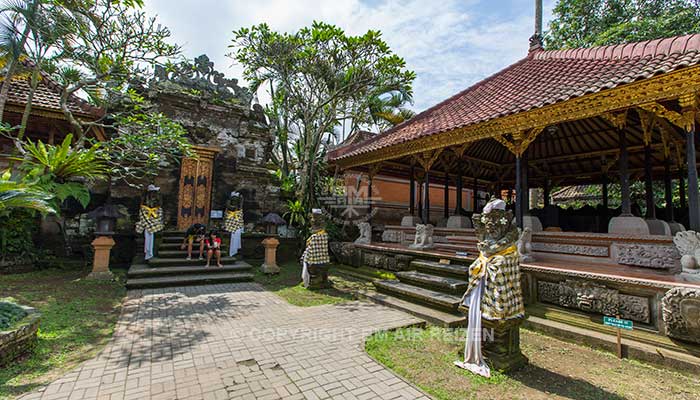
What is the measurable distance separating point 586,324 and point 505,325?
1.89m

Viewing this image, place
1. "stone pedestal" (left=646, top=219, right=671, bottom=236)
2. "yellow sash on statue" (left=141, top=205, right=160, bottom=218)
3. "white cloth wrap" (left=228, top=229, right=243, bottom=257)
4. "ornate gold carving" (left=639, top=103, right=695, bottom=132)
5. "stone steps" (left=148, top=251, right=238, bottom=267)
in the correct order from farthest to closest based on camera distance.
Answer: "white cloth wrap" (left=228, top=229, right=243, bottom=257) < "yellow sash on statue" (left=141, top=205, right=160, bottom=218) < "stone steps" (left=148, top=251, right=238, bottom=267) < "stone pedestal" (left=646, top=219, right=671, bottom=236) < "ornate gold carving" (left=639, top=103, right=695, bottom=132)

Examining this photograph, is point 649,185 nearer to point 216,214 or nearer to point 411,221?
point 411,221

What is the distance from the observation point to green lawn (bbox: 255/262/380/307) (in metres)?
6.20

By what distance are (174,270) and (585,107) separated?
9021 millimetres

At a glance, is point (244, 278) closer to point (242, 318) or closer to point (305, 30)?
point (242, 318)

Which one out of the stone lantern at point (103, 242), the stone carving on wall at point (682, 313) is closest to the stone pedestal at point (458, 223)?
the stone carving on wall at point (682, 313)

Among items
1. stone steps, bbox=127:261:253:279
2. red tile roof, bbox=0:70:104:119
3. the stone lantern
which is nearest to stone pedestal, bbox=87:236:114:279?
the stone lantern

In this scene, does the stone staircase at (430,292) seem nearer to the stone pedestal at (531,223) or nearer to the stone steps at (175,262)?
the stone pedestal at (531,223)

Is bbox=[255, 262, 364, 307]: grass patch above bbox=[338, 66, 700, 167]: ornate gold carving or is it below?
below

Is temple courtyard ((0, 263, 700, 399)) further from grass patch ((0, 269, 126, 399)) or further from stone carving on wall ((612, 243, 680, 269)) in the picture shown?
stone carving on wall ((612, 243, 680, 269))

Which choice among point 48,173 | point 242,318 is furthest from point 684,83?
point 48,173

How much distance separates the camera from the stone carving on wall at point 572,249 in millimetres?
5184

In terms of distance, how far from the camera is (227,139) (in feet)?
36.9

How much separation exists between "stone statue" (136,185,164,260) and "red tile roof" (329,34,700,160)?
5.83 m
